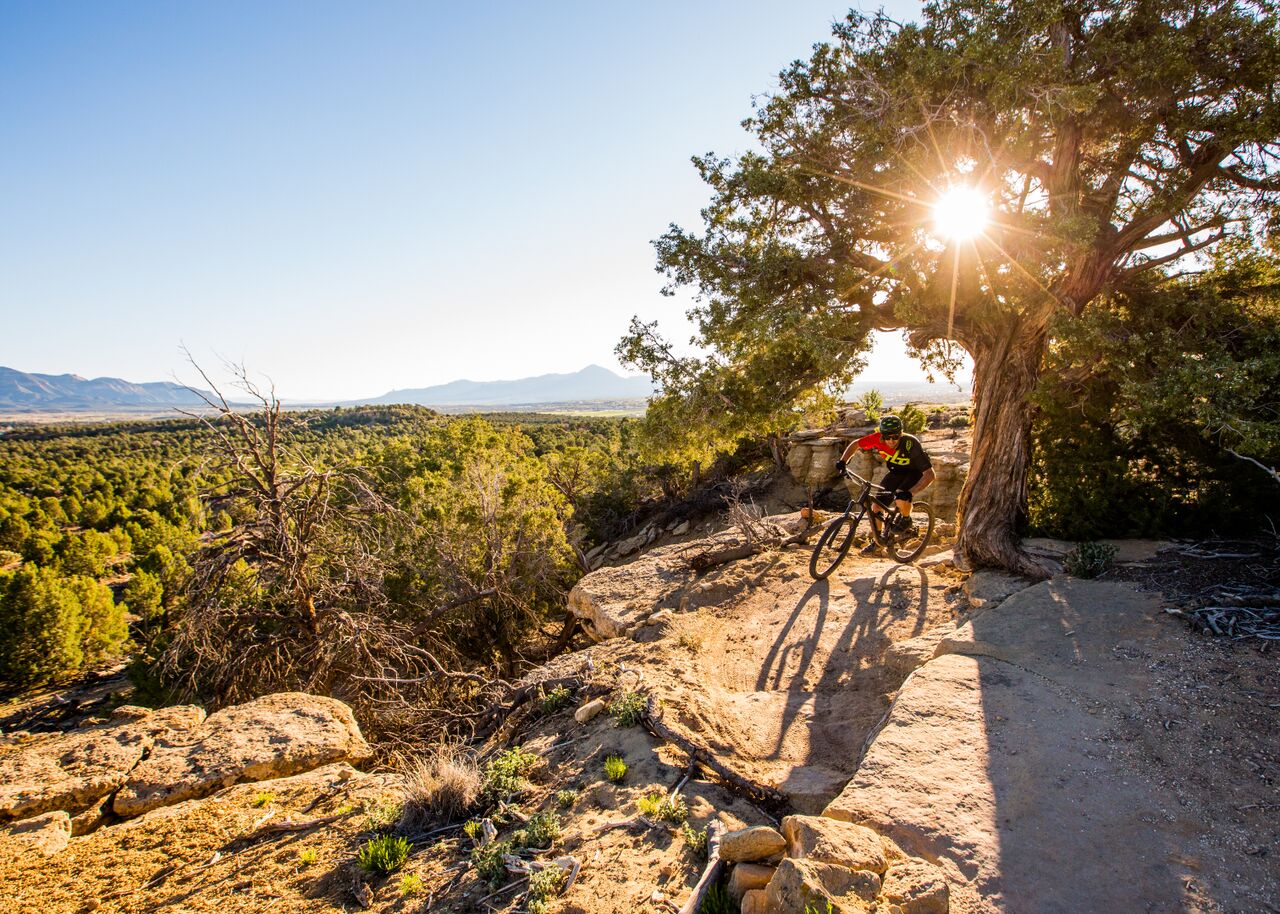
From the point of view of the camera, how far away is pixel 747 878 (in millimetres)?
3000

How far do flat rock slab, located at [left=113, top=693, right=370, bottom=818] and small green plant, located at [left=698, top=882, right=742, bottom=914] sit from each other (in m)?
4.54

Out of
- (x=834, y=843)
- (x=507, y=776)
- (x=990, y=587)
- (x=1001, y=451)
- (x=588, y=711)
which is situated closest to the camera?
(x=834, y=843)

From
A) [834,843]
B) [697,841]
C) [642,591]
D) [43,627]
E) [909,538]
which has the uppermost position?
[909,538]

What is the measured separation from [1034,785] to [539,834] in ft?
10.8

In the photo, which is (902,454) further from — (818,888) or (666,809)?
(818,888)

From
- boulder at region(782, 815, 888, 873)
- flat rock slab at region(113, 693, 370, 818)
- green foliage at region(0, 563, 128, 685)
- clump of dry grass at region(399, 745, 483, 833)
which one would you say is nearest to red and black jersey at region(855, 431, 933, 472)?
boulder at region(782, 815, 888, 873)

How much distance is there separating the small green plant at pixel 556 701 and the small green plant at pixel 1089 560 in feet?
21.4

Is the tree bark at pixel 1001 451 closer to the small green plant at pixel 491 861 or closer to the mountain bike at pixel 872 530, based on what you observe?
the mountain bike at pixel 872 530

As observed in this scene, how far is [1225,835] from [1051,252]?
19.8 ft

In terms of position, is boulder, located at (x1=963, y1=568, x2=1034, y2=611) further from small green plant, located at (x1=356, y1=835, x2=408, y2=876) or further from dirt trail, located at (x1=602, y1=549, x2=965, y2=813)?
small green plant, located at (x1=356, y1=835, x2=408, y2=876)

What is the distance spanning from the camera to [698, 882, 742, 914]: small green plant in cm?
294

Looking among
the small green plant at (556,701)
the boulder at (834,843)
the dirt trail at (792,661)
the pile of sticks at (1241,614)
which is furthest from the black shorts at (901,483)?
the boulder at (834,843)

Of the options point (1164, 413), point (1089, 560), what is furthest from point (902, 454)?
point (1164, 413)

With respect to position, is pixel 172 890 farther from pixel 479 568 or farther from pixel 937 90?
pixel 937 90
